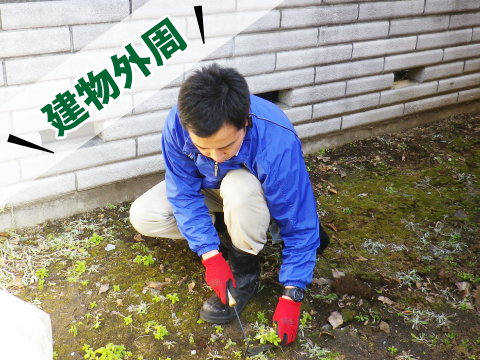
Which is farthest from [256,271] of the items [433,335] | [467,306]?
[467,306]

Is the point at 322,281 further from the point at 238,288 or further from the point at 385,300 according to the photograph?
the point at 238,288

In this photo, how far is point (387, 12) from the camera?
5.12 metres

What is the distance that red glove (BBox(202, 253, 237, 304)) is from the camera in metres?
3.11

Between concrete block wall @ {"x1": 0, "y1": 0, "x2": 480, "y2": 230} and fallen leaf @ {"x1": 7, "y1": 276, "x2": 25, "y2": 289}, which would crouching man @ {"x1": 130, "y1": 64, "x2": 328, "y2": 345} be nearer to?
concrete block wall @ {"x1": 0, "y1": 0, "x2": 480, "y2": 230}

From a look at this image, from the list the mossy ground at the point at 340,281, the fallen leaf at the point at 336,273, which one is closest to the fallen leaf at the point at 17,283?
the mossy ground at the point at 340,281

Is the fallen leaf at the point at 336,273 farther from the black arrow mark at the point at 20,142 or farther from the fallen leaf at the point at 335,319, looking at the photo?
the black arrow mark at the point at 20,142

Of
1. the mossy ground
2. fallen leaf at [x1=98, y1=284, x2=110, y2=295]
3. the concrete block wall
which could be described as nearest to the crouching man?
the mossy ground

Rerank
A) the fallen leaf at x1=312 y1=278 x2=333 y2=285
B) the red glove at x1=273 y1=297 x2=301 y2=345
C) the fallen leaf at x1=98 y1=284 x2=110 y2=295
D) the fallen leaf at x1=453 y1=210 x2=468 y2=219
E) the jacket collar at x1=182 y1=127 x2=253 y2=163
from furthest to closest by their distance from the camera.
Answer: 1. the fallen leaf at x1=453 y1=210 x2=468 y2=219
2. the fallen leaf at x1=312 y1=278 x2=333 y2=285
3. the fallen leaf at x1=98 y1=284 x2=110 y2=295
4. the red glove at x1=273 y1=297 x2=301 y2=345
5. the jacket collar at x1=182 y1=127 x2=253 y2=163

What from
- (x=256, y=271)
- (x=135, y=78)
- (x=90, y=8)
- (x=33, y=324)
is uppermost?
(x=90, y=8)

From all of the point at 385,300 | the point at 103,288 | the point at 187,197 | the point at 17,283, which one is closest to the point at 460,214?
the point at 385,300

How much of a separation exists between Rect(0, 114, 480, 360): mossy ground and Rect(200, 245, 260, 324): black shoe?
7cm

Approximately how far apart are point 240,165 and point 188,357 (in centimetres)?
124

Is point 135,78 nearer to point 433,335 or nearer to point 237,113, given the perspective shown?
point 237,113

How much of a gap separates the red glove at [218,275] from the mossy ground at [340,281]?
316mm
